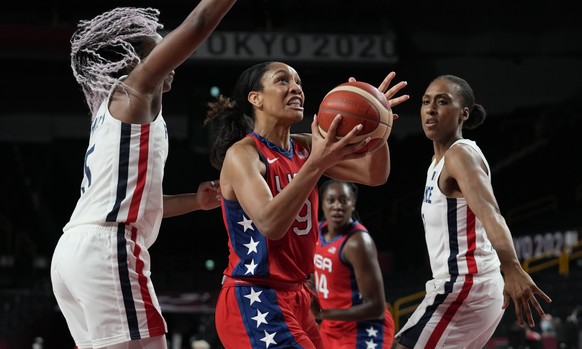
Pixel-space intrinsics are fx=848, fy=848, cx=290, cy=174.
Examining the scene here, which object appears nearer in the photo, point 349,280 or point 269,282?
point 269,282

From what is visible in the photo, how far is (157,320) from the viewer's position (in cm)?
333

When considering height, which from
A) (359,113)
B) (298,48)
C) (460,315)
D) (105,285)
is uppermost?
(298,48)

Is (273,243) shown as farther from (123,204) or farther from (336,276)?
(336,276)

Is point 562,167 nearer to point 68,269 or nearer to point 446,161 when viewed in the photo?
point 446,161

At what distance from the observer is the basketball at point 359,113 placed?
3.16 meters

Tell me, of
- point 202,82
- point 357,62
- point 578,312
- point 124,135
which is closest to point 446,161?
point 124,135

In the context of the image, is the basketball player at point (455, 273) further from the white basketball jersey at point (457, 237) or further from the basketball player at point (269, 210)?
the basketball player at point (269, 210)

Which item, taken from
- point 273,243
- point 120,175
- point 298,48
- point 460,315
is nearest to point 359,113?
point 273,243

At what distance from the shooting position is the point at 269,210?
3096 mm

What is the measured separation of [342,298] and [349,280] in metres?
0.13

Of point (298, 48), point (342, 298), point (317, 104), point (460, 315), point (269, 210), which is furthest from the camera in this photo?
point (317, 104)

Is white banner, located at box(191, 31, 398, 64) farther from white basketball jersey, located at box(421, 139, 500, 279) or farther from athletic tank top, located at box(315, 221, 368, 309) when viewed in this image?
white basketball jersey, located at box(421, 139, 500, 279)


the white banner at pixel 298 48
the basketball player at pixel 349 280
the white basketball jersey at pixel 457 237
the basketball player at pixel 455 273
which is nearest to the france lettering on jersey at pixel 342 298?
the basketball player at pixel 349 280

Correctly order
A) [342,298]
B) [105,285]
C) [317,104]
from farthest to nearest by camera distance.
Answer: [317,104] → [342,298] → [105,285]
